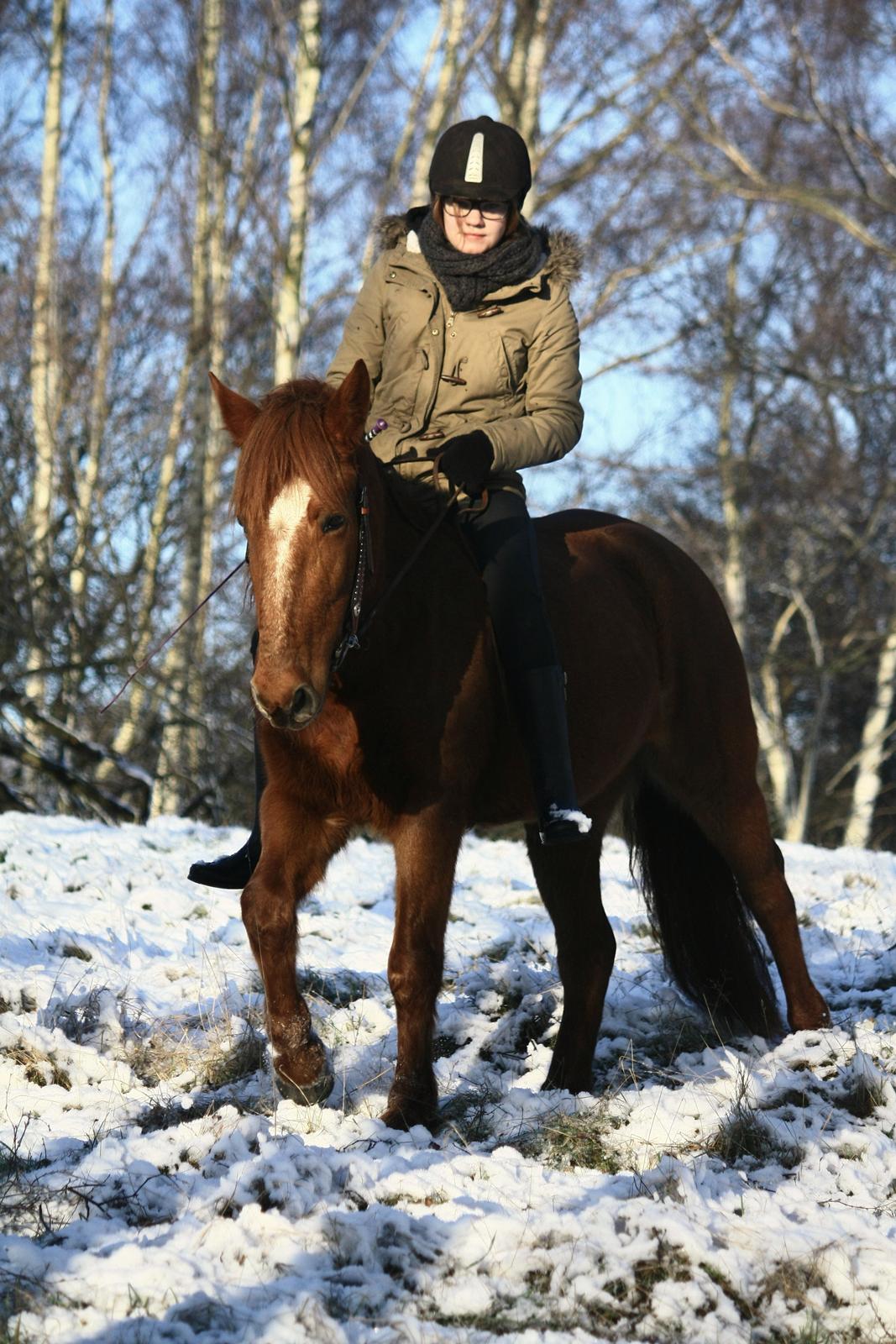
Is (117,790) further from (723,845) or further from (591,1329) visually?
(591,1329)

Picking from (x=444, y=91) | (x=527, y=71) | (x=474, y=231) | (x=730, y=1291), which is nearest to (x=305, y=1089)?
(x=730, y=1291)

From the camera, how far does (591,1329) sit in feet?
9.14

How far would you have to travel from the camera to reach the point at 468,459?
14.3 ft

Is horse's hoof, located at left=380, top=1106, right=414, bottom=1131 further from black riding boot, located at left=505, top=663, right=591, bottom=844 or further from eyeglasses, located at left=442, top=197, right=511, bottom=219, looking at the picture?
eyeglasses, located at left=442, top=197, right=511, bottom=219

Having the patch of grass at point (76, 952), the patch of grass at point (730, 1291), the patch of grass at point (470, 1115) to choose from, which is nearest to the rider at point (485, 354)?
the patch of grass at point (470, 1115)

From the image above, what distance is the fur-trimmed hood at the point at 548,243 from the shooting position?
191 inches

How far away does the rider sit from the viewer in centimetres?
452

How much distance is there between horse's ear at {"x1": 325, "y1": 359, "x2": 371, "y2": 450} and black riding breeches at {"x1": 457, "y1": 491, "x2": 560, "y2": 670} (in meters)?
0.78

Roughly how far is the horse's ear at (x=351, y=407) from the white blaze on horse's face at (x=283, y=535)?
26 centimetres

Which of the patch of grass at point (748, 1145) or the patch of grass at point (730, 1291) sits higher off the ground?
the patch of grass at point (748, 1145)

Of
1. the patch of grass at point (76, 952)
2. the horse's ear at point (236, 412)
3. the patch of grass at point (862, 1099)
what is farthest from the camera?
the patch of grass at point (76, 952)

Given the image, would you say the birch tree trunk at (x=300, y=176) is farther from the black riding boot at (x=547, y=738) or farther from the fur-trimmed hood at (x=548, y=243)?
the black riding boot at (x=547, y=738)

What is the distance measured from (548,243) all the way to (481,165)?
1.40ft

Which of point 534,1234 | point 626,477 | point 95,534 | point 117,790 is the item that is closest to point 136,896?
point 534,1234
